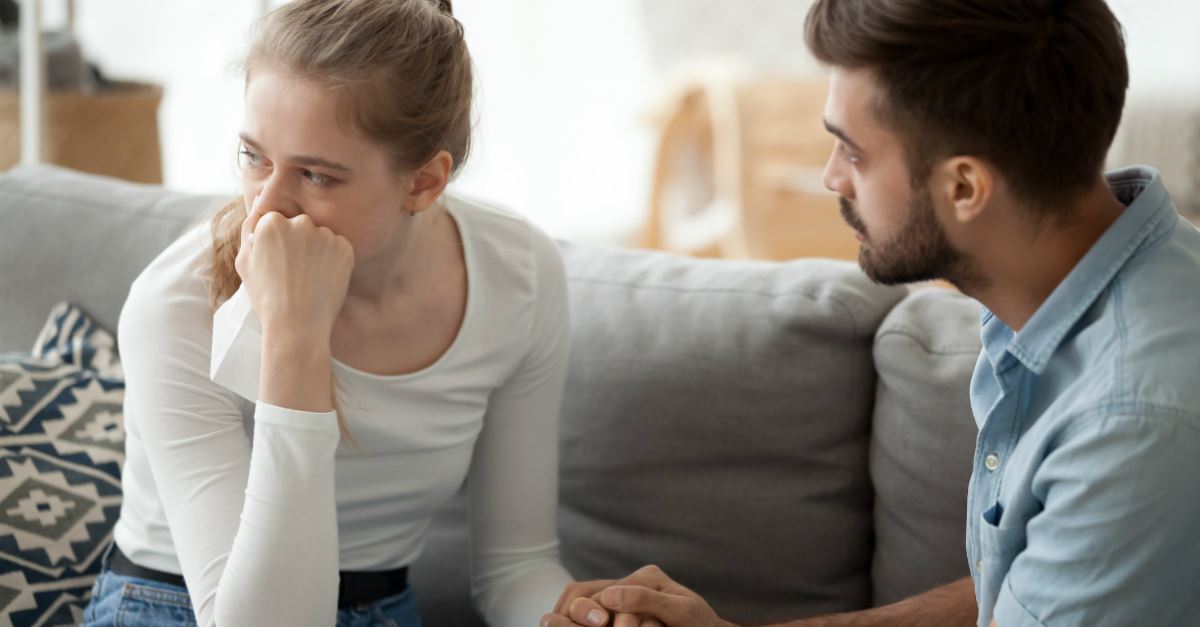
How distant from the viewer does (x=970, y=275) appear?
1153 millimetres

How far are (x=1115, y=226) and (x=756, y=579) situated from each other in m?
0.76

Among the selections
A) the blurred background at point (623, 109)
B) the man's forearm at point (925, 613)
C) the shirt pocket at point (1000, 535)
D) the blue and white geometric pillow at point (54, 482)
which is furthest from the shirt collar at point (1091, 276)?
the blurred background at point (623, 109)

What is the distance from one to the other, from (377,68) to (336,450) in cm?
41

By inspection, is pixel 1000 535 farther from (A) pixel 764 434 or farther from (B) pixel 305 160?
(B) pixel 305 160

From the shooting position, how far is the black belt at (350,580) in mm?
1462

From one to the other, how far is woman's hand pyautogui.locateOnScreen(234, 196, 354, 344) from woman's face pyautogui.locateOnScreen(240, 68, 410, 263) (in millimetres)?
22

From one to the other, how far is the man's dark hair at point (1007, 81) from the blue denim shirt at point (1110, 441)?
0.25 feet

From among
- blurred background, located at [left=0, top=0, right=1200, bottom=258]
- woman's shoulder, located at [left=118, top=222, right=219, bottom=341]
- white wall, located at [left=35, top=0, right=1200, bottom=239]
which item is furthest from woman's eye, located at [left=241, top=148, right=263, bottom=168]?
white wall, located at [left=35, top=0, right=1200, bottom=239]

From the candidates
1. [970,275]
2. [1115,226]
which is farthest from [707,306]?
[1115,226]

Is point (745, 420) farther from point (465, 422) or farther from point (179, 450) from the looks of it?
point (179, 450)

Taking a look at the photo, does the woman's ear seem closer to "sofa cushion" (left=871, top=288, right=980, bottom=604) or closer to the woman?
the woman

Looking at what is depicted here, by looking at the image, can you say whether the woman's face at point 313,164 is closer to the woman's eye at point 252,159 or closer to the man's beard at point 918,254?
the woman's eye at point 252,159

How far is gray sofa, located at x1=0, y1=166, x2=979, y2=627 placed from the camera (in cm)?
155

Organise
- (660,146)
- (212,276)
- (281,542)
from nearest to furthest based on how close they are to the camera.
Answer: (281,542) < (212,276) < (660,146)
